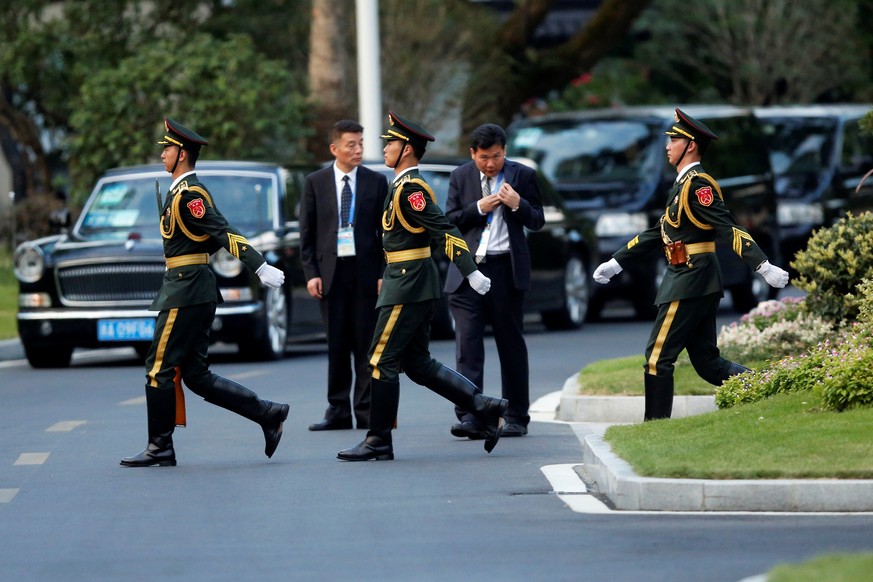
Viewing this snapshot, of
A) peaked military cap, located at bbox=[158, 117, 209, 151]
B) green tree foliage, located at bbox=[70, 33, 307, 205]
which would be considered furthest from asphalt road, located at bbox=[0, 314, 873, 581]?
green tree foliage, located at bbox=[70, 33, 307, 205]

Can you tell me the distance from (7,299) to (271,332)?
731 centimetres

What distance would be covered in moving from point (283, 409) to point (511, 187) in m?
1.98

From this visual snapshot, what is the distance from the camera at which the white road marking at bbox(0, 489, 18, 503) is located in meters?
9.27

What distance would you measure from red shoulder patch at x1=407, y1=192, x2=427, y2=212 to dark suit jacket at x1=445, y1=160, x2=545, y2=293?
117 centimetres

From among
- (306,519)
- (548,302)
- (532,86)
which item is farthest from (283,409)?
(532,86)

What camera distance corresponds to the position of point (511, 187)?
11.4m

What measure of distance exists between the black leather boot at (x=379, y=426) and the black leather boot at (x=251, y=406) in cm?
36

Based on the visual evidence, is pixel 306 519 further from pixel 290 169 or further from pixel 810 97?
pixel 810 97

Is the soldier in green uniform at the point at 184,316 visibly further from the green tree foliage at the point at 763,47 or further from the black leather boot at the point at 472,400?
the green tree foliage at the point at 763,47

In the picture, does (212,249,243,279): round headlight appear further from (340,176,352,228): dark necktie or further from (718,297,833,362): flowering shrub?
(340,176,352,228): dark necktie

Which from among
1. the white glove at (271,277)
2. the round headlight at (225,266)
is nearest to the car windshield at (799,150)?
the round headlight at (225,266)

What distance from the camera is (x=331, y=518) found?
8.42 meters

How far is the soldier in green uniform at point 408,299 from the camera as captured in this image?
1018 centimetres

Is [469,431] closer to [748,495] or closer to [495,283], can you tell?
[495,283]
